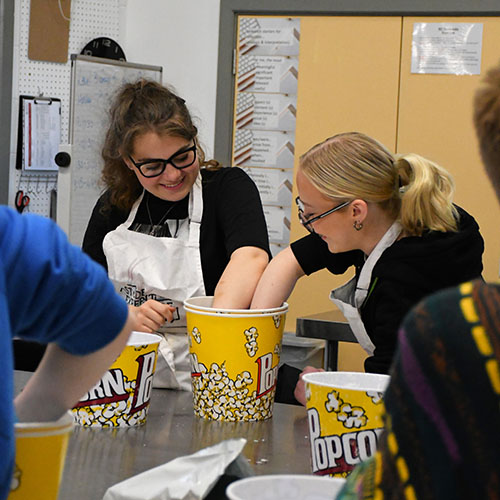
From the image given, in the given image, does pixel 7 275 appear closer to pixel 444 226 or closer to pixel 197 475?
pixel 197 475

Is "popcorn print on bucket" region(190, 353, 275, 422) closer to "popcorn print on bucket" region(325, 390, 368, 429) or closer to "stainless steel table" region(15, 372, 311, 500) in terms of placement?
"stainless steel table" region(15, 372, 311, 500)

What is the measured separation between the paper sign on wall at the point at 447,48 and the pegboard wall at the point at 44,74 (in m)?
1.52

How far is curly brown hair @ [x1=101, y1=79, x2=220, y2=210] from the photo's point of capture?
1686 mm

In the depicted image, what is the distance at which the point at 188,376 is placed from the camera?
150cm

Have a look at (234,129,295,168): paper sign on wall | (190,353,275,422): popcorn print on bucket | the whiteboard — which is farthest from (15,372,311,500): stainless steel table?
(234,129,295,168): paper sign on wall

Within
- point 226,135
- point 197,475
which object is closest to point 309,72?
point 226,135

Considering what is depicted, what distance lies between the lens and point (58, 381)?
0.71m

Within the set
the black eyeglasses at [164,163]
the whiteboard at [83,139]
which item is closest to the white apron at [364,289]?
the black eyeglasses at [164,163]

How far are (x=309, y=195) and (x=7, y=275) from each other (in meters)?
1.06

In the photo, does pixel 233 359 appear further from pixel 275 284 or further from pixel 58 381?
pixel 58 381

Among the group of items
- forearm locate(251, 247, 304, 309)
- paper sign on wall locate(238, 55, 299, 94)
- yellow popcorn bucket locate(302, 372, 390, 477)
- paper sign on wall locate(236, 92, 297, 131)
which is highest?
paper sign on wall locate(238, 55, 299, 94)

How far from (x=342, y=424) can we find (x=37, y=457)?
0.39 m

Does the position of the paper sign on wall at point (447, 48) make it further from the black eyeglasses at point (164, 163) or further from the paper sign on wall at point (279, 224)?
the black eyeglasses at point (164, 163)

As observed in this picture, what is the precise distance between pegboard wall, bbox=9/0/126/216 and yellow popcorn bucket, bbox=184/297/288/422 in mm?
2392
